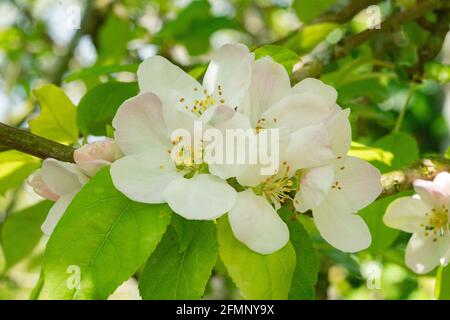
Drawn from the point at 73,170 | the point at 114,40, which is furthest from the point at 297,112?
the point at 114,40

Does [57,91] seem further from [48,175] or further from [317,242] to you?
[317,242]

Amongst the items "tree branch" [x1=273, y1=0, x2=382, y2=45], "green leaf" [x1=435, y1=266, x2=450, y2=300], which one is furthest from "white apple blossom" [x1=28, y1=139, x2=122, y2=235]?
"tree branch" [x1=273, y1=0, x2=382, y2=45]

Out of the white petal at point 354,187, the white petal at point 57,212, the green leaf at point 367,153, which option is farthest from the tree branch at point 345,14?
the white petal at point 57,212

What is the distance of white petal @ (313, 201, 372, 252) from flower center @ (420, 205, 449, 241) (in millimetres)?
216

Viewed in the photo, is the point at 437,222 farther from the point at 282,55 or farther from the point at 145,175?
the point at 145,175

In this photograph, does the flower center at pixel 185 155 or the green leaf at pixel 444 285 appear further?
the green leaf at pixel 444 285

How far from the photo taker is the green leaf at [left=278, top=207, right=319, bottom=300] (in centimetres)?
82

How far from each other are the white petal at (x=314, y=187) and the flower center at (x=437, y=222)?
1.00 feet

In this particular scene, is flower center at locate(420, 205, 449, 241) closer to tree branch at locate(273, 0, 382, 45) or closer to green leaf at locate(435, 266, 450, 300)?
green leaf at locate(435, 266, 450, 300)

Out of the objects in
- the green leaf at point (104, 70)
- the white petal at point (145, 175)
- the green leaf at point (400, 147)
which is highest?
the green leaf at point (104, 70)

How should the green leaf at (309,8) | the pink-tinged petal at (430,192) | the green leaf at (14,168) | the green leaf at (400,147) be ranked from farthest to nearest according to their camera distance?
the green leaf at (309,8) < the green leaf at (400,147) < the green leaf at (14,168) < the pink-tinged petal at (430,192)

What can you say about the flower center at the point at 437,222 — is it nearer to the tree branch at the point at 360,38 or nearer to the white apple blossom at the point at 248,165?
the white apple blossom at the point at 248,165

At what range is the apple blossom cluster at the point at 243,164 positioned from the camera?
73 centimetres

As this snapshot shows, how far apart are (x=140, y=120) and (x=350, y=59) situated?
2.67ft
